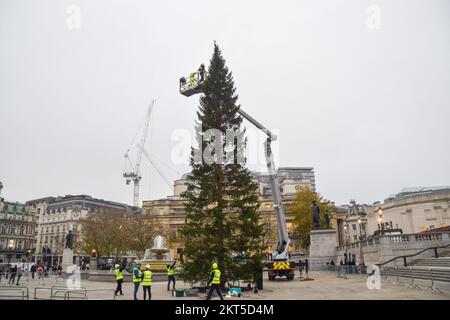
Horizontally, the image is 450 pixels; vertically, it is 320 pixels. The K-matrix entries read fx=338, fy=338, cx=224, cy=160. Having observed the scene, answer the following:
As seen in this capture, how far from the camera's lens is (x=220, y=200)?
72.7ft

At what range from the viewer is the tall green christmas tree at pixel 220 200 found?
835 inches

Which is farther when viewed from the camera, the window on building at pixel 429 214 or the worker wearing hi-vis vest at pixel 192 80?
the window on building at pixel 429 214

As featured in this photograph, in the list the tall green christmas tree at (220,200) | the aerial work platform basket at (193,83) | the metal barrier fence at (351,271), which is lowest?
the metal barrier fence at (351,271)

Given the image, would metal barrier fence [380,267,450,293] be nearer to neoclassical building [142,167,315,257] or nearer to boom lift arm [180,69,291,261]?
boom lift arm [180,69,291,261]

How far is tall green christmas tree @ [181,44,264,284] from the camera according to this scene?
21219mm

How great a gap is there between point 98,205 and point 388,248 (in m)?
99.2

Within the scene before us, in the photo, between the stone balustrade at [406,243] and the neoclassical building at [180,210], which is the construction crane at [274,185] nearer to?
the stone balustrade at [406,243]

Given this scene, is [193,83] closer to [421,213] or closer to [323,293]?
[323,293]

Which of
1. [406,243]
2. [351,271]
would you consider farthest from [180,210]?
[406,243]

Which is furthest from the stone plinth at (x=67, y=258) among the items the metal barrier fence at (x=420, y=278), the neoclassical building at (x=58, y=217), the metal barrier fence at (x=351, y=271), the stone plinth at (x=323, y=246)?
the neoclassical building at (x=58, y=217)

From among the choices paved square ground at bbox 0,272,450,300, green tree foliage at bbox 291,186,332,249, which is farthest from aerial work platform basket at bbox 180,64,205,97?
green tree foliage at bbox 291,186,332,249
